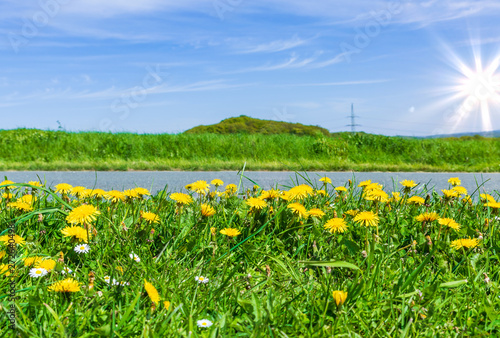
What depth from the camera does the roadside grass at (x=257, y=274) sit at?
151cm

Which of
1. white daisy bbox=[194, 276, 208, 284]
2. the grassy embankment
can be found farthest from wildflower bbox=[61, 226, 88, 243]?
the grassy embankment

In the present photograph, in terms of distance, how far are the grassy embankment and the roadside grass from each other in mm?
5949

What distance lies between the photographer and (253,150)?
31.1 feet

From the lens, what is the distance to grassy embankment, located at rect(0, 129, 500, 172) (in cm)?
896

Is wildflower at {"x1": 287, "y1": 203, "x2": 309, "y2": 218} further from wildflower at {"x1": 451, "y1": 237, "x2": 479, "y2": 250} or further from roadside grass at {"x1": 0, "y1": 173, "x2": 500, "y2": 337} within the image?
wildflower at {"x1": 451, "y1": 237, "x2": 479, "y2": 250}

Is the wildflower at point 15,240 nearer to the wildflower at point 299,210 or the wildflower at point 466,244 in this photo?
the wildflower at point 299,210

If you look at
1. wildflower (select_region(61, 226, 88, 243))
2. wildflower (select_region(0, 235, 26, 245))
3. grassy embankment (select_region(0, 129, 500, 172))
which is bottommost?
wildflower (select_region(0, 235, 26, 245))

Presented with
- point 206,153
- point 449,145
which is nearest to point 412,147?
point 449,145

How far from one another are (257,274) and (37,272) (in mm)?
1018

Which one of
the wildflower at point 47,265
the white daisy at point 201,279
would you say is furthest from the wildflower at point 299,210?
the wildflower at point 47,265

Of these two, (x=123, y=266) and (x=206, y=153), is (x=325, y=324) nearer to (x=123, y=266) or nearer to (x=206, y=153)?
(x=123, y=266)

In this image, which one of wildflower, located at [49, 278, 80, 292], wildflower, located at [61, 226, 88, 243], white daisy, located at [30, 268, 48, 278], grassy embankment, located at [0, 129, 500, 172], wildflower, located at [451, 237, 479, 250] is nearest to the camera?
wildflower, located at [49, 278, 80, 292]

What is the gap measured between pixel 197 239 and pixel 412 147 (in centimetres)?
903

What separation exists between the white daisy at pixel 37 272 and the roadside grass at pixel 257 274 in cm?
5
